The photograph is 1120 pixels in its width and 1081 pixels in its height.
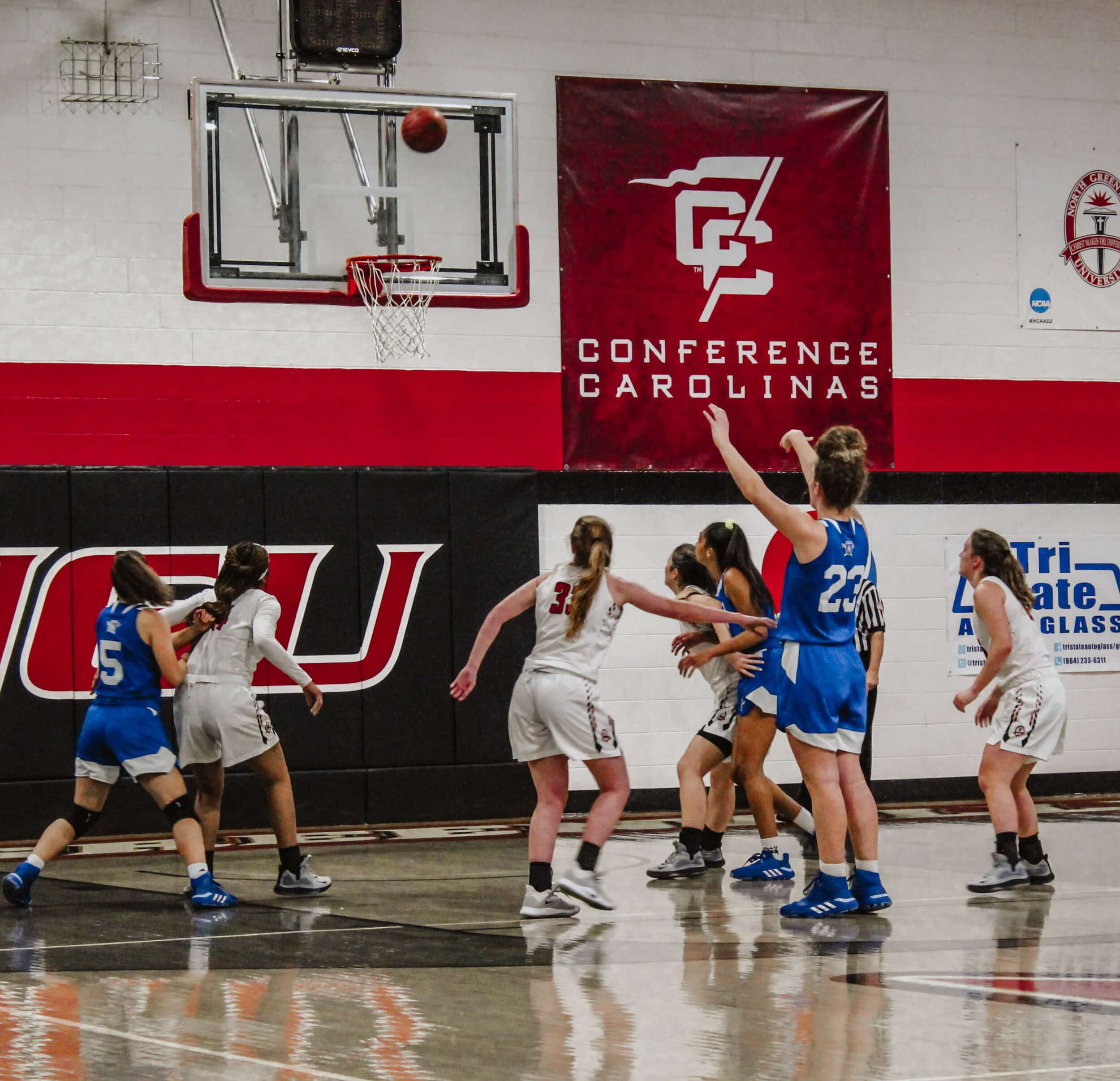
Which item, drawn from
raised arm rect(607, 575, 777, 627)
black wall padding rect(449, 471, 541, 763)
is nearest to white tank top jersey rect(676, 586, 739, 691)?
raised arm rect(607, 575, 777, 627)

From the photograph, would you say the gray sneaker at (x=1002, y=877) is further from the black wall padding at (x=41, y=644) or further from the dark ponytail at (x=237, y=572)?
the black wall padding at (x=41, y=644)

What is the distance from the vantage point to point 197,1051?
4.53 meters

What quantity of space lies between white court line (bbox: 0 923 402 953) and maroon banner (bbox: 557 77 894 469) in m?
5.67

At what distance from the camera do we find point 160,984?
561 centimetres

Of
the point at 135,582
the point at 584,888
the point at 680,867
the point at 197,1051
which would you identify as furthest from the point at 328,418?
the point at 197,1051

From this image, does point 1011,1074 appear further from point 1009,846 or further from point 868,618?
point 868,618

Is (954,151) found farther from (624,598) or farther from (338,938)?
(338,938)

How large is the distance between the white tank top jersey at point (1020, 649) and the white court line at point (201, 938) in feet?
10.8

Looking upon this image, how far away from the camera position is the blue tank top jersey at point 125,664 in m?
7.65

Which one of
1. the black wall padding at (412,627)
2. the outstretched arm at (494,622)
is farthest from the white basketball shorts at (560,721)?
the black wall padding at (412,627)

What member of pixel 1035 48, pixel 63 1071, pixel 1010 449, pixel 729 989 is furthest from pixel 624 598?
pixel 1035 48

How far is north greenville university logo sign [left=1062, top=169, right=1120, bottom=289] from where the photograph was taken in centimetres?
1295

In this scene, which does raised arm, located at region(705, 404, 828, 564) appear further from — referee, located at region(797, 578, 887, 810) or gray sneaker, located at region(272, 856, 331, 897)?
gray sneaker, located at region(272, 856, 331, 897)

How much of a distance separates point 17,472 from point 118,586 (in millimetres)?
3490
